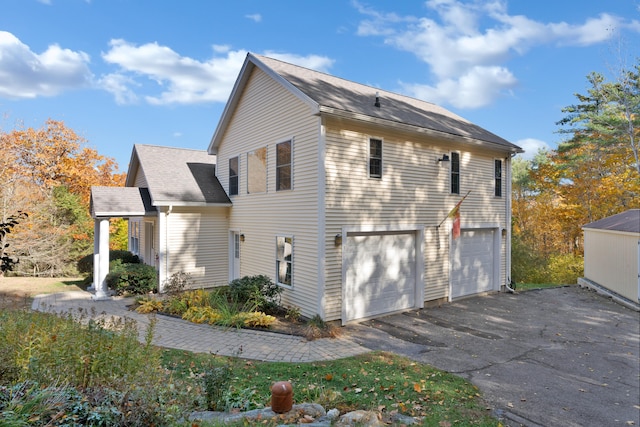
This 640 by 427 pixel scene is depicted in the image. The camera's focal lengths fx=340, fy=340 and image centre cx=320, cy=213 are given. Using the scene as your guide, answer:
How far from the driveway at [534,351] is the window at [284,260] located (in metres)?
2.48

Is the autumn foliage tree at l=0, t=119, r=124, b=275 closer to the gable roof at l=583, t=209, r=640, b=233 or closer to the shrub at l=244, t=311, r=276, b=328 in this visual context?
the shrub at l=244, t=311, r=276, b=328

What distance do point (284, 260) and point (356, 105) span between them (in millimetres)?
5003

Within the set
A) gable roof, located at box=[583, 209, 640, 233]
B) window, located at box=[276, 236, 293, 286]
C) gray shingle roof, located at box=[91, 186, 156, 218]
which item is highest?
gray shingle roof, located at box=[91, 186, 156, 218]

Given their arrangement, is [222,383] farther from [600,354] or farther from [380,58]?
[380,58]

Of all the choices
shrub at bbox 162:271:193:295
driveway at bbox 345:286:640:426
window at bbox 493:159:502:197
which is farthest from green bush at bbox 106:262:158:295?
window at bbox 493:159:502:197

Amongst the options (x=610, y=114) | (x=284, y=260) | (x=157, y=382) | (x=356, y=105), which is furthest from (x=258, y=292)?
(x=610, y=114)

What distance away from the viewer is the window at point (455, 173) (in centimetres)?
1159

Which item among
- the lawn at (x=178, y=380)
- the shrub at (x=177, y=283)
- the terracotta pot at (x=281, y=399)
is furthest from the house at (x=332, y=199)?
the terracotta pot at (x=281, y=399)

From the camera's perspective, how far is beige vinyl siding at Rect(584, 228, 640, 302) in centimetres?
1183

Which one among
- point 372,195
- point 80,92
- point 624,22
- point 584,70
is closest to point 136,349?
point 372,195

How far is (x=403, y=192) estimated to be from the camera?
10.1 metres

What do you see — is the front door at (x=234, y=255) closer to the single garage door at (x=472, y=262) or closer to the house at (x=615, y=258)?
the single garage door at (x=472, y=262)

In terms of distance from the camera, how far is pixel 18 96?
22.0 m

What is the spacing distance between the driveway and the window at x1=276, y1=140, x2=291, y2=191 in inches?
179
